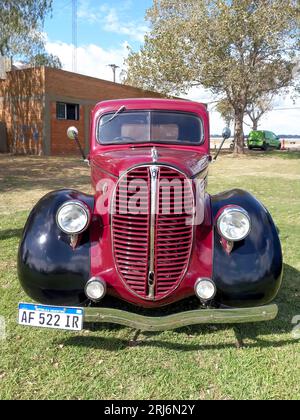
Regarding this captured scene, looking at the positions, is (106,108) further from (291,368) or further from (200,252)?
(291,368)

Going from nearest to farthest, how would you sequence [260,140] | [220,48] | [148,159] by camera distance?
[148,159], [220,48], [260,140]

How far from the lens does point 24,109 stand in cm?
2180

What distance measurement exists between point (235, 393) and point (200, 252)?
1.03 m

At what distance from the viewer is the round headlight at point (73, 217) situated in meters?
2.88

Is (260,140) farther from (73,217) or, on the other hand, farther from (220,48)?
(73,217)

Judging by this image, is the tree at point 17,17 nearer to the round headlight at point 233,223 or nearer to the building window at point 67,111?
the building window at point 67,111

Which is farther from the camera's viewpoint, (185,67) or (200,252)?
(185,67)

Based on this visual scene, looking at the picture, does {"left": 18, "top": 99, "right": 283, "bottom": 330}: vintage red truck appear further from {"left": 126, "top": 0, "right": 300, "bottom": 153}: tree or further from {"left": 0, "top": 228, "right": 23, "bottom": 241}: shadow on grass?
{"left": 126, "top": 0, "right": 300, "bottom": 153}: tree

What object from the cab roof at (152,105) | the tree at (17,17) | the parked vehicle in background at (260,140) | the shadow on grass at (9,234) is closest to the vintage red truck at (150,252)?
the cab roof at (152,105)

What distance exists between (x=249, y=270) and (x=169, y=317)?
76cm

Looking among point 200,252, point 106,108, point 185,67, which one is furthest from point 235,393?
point 185,67

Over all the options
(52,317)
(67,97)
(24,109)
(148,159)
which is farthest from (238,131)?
(52,317)

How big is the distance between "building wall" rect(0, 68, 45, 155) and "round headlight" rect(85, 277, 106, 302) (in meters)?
19.6
